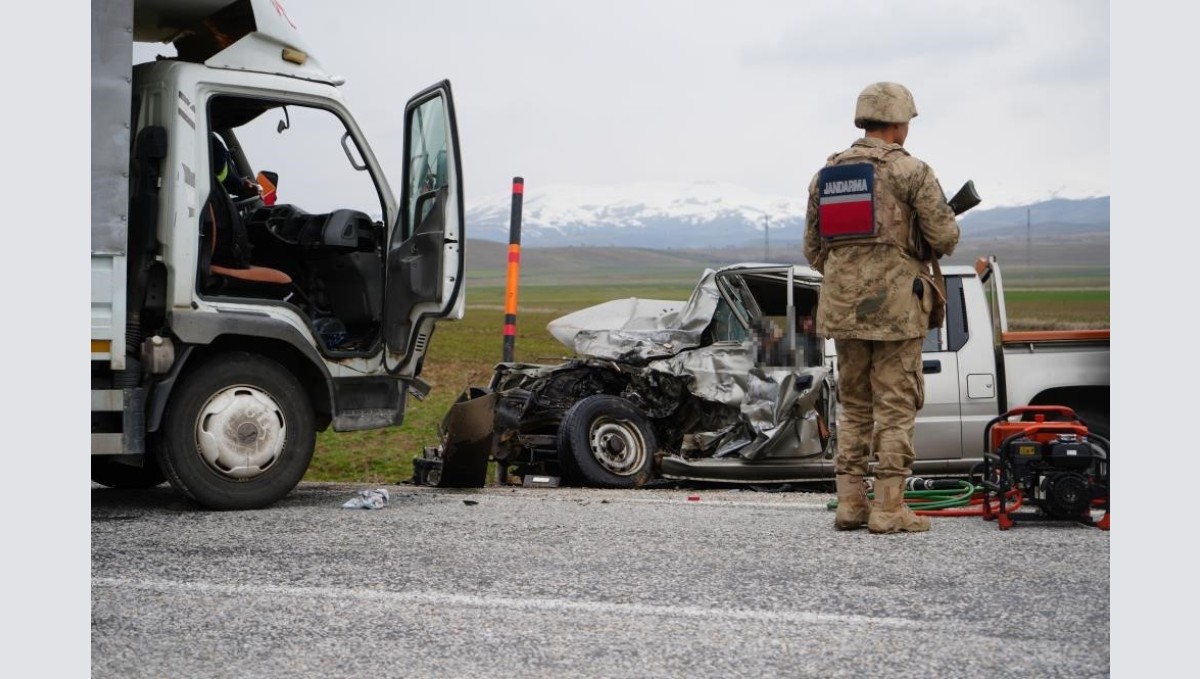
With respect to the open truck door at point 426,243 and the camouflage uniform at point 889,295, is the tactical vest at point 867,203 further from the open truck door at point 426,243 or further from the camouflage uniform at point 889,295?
the open truck door at point 426,243

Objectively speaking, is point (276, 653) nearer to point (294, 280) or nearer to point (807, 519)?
point (807, 519)

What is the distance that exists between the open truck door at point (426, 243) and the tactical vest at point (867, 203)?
7.94ft

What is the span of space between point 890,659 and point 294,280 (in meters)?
5.34

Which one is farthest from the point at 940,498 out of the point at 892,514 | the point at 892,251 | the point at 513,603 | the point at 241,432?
the point at 241,432

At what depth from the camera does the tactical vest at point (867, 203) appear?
250 inches

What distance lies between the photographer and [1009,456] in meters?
6.51

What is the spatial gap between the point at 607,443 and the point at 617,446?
90 millimetres

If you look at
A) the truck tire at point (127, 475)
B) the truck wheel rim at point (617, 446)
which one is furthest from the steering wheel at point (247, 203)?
the truck wheel rim at point (617, 446)

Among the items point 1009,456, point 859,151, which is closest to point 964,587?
point 1009,456

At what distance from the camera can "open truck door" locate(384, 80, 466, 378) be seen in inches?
313

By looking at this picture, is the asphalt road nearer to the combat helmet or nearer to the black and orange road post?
the combat helmet

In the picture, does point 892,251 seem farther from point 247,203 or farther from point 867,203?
point 247,203

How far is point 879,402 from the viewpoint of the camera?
6484mm

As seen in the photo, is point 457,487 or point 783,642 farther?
point 457,487
